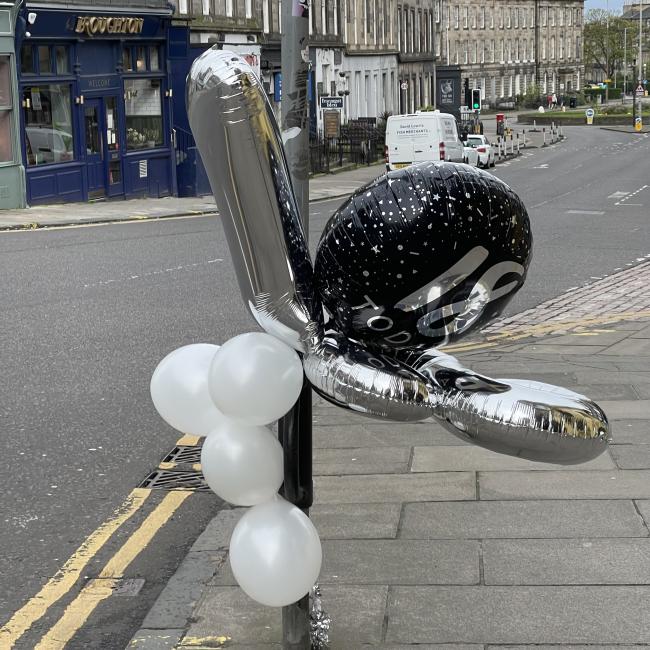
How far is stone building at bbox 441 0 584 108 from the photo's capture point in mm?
110688

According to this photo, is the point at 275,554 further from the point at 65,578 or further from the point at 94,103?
the point at 94,103

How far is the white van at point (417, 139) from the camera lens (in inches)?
1471

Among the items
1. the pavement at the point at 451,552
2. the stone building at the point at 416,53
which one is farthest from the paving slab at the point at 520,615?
the stone building at the point at 416,53

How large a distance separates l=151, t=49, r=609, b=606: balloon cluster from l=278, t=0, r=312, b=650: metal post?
248mm

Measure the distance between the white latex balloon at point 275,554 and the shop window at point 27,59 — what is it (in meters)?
23.1

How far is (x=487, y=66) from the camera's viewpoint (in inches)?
4523

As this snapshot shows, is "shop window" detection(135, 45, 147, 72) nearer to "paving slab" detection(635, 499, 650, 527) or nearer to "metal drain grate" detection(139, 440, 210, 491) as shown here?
"metal drain grate" detection(139, 440, 210, 491)

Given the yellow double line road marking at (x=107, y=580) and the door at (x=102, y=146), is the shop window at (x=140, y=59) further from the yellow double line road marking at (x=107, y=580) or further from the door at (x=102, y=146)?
the yellow double line road marking at (x=107, y=580)

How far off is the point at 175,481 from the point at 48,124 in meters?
21.0

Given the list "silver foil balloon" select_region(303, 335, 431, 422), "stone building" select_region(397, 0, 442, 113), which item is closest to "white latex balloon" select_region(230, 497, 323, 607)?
"silver foil balloon" select_region(303, 335, 431, 422)

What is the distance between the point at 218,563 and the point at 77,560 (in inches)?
30.9

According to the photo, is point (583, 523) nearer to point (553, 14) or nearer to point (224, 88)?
point (224, 88)

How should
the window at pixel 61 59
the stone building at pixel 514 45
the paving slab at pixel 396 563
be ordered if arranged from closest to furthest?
the paving slab at pixel 396 563
the window at pixel 61 59
the stone building at pixel 514 45

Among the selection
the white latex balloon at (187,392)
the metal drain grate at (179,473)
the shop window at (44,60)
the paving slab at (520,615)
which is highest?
the shop window at (44,60)
